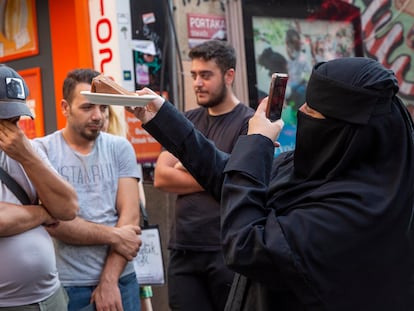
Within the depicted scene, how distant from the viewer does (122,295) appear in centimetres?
395

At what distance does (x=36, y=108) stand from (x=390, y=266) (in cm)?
480

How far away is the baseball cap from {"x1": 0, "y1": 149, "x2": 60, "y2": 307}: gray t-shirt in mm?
262

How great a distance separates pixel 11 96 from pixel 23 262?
0.73m

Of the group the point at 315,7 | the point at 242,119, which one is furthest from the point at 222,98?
the point at 315,7

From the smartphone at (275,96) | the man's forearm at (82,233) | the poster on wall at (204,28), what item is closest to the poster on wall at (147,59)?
the poster on wall at (204,28)

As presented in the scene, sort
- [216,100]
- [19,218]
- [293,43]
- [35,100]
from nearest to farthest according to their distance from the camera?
[19,218]
[216,100]
[35,100]
[293,43]

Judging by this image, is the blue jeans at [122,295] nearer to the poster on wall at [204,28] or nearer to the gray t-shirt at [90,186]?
the gray t-shirt at [90,186]

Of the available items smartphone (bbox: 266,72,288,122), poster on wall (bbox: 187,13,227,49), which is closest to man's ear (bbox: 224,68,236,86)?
poster on wall (bbox: 187,13,227,49)

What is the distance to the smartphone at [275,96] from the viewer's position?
7.80ft

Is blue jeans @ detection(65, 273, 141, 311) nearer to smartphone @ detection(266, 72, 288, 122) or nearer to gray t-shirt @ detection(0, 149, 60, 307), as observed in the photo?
gray t-shirt @ detection(0, 149, 60, 307)

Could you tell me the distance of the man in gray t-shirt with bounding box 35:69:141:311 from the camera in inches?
150

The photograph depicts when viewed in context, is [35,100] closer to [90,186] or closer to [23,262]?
[90,186]

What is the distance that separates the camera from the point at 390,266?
216 cm

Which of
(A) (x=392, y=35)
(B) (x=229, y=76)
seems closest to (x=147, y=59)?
(B) (x=229, y=76)
